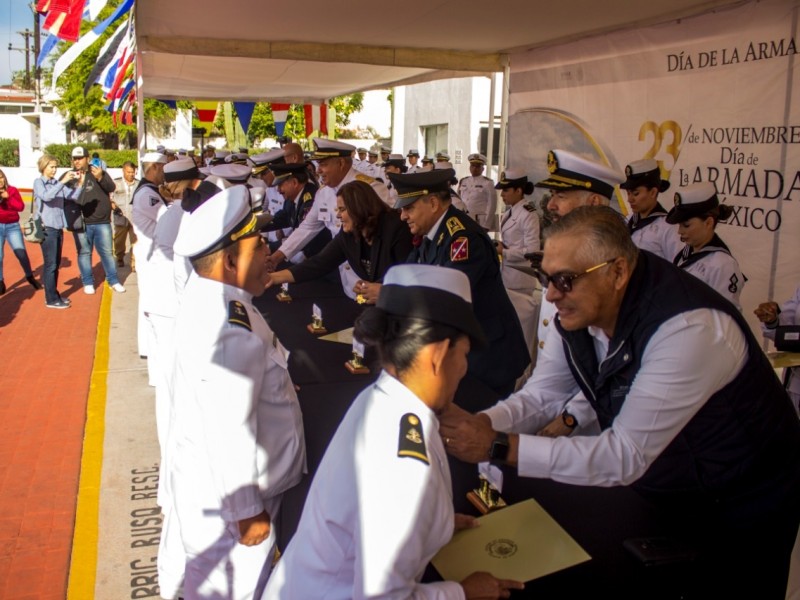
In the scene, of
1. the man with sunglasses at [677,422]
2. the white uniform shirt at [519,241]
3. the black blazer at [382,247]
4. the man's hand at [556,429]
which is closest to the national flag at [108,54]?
the black blazer at [382,247]

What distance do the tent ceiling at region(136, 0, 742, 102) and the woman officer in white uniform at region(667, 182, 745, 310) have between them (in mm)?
2075

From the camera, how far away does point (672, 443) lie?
210 cm

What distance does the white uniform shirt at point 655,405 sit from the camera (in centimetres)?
197

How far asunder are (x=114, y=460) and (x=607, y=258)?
12.9 feet

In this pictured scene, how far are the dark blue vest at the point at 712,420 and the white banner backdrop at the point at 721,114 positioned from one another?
3.55 meters

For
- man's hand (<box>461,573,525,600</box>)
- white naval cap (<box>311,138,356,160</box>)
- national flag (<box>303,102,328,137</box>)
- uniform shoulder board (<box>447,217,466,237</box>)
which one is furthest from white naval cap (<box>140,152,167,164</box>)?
national flag (<box>303,102,328,137</box>)

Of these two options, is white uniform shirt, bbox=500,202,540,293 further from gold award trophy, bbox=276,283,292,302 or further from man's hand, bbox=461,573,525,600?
man's hand, bbox=461,573,525,600

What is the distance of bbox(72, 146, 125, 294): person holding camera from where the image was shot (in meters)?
9.36

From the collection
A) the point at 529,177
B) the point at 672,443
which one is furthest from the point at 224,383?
the point at 529,177

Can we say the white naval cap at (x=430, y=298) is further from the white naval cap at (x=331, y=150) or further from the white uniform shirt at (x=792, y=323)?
the white naval cap at (x=331, y=150)

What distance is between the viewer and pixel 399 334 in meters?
1.56

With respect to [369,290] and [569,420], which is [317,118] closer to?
[369,290]

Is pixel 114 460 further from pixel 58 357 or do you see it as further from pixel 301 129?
pixel 301 129

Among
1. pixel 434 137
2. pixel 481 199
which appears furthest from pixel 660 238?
pixel 434 137
